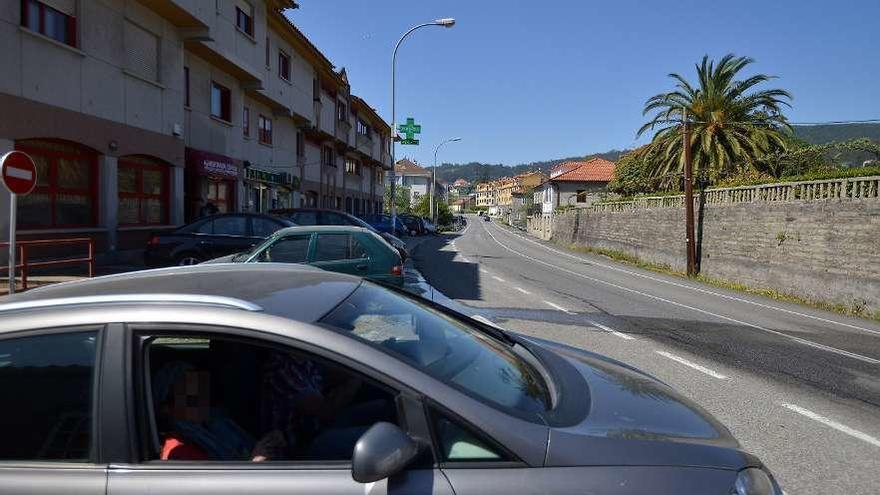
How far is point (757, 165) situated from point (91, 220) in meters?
28.1

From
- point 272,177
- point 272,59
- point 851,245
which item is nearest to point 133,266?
point 272,177

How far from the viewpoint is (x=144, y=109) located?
1562cm

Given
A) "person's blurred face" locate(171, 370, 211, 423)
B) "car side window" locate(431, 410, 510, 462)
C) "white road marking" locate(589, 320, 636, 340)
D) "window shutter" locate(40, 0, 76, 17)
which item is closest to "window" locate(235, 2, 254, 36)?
"window shutter" locate(40, 0, 76, 17)

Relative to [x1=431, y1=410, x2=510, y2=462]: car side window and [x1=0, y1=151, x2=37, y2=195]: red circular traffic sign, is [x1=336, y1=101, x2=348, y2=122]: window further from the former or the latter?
[x1=431, y1=410, x2=510, y2=462]: car side window

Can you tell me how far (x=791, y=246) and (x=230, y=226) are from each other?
588 inches

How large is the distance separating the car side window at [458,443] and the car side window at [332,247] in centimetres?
762

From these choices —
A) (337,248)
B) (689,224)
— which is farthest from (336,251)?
(689,224)

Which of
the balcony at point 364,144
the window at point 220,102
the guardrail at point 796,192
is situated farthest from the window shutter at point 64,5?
the balcony at point 364,144

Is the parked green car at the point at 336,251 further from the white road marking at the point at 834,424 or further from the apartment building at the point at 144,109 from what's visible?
the apartment building at the point at 144,109

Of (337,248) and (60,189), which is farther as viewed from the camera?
(60,189)

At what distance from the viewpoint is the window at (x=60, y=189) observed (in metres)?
12.4

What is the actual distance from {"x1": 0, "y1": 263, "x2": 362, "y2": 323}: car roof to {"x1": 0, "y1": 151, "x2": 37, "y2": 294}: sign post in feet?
18.1

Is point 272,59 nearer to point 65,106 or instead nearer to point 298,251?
point 65,106

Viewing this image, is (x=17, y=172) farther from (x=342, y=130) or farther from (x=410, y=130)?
(x=342, y=130)
